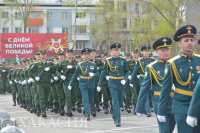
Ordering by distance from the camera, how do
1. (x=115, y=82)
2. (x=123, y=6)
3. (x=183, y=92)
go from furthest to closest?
Answer: (x=123, y=6), (x=115, y=82), (x=183, y=92)

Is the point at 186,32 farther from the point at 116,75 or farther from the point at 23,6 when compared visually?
the point at 23,6

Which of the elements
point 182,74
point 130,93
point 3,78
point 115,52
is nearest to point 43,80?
point 130,93

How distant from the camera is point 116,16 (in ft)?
157

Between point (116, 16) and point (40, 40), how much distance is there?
702 inches

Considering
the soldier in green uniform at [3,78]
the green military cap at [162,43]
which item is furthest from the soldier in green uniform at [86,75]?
the soldier in green uniform at [3,78]

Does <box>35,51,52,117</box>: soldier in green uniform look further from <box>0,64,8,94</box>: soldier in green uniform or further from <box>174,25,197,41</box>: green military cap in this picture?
<box>0,64,8,94</box>: soldier in green uniform

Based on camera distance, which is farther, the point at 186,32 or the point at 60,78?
the point at 60,78

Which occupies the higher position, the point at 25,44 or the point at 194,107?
the point at 25,44

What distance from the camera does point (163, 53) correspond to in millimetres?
9375

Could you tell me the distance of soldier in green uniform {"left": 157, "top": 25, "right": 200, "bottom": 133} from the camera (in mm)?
7332

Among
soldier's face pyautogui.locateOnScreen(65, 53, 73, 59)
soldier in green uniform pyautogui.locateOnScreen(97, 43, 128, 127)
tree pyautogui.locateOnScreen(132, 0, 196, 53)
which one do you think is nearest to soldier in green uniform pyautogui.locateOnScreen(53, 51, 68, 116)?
soldier's face pyautogui.locateOnScreen(65, 53, 73, 59)

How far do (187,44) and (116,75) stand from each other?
6608 millimetres

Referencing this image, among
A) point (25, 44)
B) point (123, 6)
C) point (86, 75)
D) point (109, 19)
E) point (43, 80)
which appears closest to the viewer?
point (86, 75)

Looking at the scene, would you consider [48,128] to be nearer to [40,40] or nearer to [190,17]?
[40,40]
